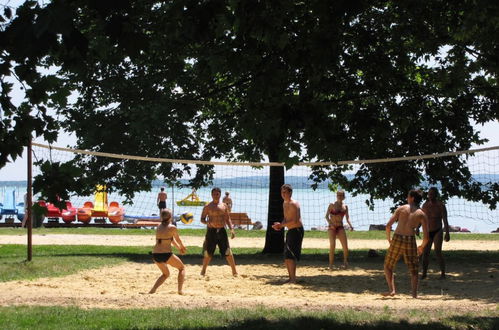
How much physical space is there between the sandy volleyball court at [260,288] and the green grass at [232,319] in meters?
0.67

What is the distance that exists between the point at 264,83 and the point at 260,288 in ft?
16.0

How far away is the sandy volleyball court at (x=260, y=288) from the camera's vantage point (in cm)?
1021

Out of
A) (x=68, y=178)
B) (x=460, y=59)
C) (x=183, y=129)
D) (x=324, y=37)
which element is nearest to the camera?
(x=68, y=178)

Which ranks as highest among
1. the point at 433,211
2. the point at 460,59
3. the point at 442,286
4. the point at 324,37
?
the point at 460,59

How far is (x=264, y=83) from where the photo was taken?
8.55 meters

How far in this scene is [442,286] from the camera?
42.7 feet

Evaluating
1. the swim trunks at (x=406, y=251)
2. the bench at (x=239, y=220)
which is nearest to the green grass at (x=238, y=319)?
the swim trunks at (x=406, y=251)

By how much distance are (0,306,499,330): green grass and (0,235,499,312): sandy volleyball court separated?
2.21 feet

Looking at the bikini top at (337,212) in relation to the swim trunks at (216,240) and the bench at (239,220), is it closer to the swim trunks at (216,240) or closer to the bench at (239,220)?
the swim trunks at (216,240)

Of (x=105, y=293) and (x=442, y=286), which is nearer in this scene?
(x=105, y=293)

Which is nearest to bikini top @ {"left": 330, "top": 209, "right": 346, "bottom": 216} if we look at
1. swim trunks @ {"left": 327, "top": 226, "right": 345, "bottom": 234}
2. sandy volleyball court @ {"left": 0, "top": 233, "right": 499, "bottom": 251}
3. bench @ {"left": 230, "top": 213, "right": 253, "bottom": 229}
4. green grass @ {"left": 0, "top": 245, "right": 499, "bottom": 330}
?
swim trunks @ {"left": 327, "top": 226, "right": 345, "bottom": 234}

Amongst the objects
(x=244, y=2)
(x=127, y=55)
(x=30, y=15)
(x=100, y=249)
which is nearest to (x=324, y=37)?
(x=244, y=2)

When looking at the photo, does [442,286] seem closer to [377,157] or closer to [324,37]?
[377,157]

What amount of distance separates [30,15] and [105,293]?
7.61 m
